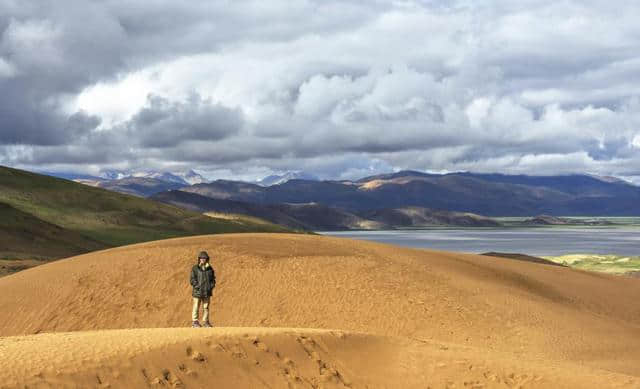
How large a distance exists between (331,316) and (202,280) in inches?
369

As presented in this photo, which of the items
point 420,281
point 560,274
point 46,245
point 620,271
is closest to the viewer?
point 420,281

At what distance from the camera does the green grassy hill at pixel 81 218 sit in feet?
273

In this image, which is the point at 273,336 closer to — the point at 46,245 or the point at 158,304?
the point at 158,304

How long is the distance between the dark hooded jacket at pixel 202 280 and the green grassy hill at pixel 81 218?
62887 millimetres

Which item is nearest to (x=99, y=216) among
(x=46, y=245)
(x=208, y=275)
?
(x=46, y=245)

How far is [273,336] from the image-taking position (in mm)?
17891

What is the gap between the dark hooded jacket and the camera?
66.3 ft

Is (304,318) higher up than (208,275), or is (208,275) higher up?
(208,275)

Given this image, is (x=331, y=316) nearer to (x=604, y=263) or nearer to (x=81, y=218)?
(x=604, y=263)

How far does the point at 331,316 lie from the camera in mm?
28172

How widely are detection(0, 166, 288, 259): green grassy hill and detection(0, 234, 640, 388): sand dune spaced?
50882mm

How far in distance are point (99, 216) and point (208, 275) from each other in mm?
105353

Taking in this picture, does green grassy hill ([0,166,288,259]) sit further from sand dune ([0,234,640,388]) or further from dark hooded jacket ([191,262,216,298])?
dark hooded jacket ([191,262,216,298])

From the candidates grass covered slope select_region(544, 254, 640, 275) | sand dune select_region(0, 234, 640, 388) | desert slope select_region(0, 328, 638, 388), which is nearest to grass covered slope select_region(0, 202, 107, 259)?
sand dune select_region(0, 234, 640, 388)
